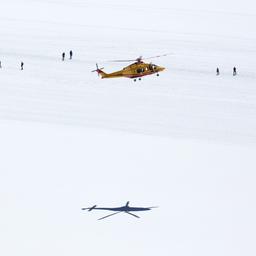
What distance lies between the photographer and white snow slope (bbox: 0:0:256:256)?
1664 cm

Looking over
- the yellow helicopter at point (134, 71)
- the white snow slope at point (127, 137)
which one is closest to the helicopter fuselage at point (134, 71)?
the yellow helicopter at point (134, 71)

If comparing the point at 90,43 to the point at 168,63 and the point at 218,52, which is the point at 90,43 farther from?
the point at 218,52

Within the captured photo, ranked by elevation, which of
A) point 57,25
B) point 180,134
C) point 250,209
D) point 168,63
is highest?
point 57,25

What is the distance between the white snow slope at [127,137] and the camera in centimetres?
1664

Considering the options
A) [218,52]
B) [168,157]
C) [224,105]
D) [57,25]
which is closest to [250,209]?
[168,157]

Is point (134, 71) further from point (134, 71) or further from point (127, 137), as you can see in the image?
point (127, 137)

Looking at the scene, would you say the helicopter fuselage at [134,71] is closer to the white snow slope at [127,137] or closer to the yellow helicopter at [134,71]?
the yellow helicopter at [134,71]

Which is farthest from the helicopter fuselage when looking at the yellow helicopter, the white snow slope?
the white snow slope

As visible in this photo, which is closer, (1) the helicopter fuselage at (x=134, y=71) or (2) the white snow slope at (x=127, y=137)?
(2) the white snow slope at (x=127, y=137)

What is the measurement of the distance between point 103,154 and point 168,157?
Answer: 8.61ft

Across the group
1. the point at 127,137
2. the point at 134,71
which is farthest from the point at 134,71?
the point at 127,137

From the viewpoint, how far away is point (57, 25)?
4166 cm

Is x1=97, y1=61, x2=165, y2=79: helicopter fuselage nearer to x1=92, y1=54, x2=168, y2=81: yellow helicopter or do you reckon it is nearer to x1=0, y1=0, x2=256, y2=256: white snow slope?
x1=92, y1=54, x2=168, y2=81: yellow helicopter

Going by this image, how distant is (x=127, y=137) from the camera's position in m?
24.0
